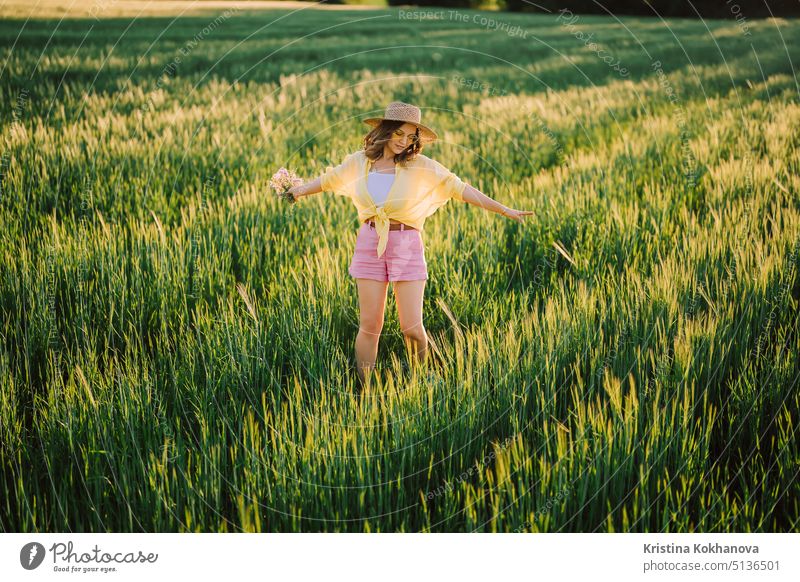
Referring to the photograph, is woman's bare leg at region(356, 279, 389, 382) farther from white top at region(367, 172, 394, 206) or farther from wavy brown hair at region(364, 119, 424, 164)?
wavy brown hair at region(364, 119, 424, 164)

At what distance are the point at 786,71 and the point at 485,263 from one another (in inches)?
329

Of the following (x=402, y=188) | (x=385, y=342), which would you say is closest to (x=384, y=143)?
(x=402, y=188)

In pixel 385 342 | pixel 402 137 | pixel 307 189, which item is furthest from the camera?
pixel 385 342

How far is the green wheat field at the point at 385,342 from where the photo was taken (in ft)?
7.18

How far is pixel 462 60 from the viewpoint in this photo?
12086 mm

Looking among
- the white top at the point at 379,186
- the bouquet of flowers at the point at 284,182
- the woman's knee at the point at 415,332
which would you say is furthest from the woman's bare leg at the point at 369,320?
the bouquet of flowers at the point at 284,182

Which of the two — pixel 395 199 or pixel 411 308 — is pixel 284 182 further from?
pixel 411 308

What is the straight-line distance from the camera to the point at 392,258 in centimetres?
Answer: 261

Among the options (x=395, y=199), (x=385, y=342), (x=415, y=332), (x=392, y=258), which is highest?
(x=395, y=199)

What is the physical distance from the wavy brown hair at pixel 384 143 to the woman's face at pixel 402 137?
0.05 ft

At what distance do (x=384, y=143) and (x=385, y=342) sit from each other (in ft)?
3.23

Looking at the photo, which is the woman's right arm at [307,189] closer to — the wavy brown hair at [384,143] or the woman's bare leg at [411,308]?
the wavy brown hair at [384,143]

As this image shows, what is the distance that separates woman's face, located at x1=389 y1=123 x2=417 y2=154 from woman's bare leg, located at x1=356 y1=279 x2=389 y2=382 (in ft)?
1.82

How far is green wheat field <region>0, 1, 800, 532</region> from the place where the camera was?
7.18 ft
